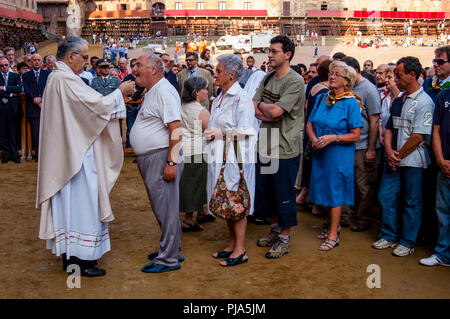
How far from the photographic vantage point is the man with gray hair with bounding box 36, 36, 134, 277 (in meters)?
3.67

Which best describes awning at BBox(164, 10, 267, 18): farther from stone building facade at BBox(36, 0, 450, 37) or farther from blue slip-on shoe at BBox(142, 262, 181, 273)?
blue slip-on shoe at BBox(142, 262, 181, 273)

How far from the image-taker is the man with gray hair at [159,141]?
3689 mm

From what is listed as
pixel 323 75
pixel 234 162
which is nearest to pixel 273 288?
pixel 234 162

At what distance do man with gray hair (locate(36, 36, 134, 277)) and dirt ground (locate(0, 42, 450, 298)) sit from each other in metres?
0.34

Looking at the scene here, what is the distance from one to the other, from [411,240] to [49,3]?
58.1 meters

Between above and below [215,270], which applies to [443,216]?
above

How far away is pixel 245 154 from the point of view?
3.97m

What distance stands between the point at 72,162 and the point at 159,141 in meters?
0.71

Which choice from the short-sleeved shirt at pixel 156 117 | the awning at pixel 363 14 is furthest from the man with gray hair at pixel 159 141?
the awning at pixel 363 14

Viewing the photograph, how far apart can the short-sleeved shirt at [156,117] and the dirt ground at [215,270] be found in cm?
111

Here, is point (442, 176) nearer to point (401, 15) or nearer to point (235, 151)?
point (235, 151)

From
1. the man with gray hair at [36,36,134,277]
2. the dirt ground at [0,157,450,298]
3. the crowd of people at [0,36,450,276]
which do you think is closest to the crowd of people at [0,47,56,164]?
the dirt ground at [0,157,450,298]

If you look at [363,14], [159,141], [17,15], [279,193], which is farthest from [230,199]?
[363,14]

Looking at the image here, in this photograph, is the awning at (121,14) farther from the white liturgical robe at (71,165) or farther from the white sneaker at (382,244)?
the white sneaker at (382,244)
